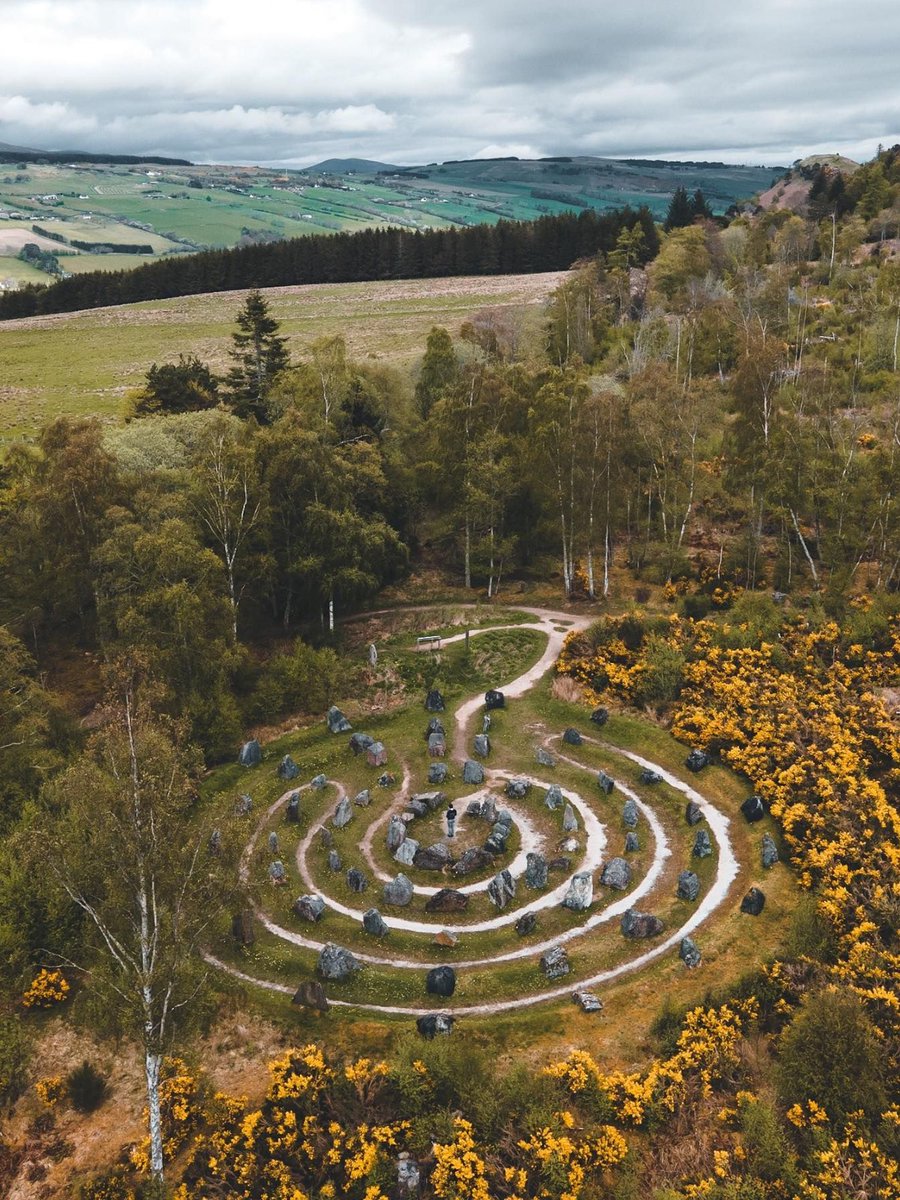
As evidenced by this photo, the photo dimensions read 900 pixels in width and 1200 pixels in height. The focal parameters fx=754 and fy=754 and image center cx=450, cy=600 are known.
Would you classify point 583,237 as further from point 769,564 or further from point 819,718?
point 819,718

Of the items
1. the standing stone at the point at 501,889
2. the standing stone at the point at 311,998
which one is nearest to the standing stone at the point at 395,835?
the standing stone at the point at 501,889

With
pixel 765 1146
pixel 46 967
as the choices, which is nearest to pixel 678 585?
pixel 765 1146

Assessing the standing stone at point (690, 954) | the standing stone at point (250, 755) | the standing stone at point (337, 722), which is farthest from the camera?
the standing stone at point (337, 722)

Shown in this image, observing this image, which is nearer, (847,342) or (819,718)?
(819,718)

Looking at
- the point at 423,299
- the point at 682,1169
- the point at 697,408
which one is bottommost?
the point at 682,1169

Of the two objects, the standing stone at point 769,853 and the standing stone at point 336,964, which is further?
the standing stone at point 769,853

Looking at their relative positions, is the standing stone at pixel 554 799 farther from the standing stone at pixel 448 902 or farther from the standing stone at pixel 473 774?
the standing stone at pixel 448 902

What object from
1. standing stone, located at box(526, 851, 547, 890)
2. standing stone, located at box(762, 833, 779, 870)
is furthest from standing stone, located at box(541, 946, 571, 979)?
standing stone, located at box(762, 833, 779, 870)
